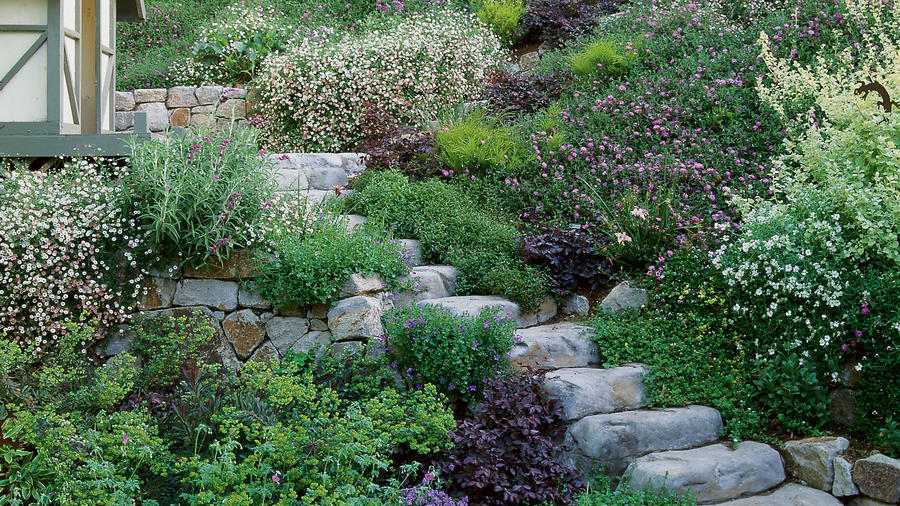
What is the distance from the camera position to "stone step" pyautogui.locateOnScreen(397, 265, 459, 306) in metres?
5.52

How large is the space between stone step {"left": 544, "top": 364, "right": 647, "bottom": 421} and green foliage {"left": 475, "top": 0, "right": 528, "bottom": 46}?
7010 mm

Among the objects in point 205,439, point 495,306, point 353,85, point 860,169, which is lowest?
point 205,439

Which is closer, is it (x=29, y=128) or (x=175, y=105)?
(x=29, y=128)

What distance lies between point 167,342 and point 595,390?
9.22 ft

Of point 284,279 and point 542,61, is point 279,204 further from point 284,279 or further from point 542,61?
point 542,61

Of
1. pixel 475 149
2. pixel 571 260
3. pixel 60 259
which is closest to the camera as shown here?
pixel 60 259

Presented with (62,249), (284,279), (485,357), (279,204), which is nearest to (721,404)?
(485,357)

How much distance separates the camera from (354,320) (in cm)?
486

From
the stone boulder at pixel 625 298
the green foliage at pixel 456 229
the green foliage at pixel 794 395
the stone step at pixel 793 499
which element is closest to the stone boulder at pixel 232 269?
the green foliage at pixel 456 229

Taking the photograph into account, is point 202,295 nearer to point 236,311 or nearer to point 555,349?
point 236,311

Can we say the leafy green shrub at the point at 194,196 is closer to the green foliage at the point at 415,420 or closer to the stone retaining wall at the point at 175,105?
the green foliage at the point at 415,420

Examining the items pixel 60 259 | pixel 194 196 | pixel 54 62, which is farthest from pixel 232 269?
pixel 54 62

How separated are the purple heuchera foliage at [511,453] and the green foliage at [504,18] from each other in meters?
7.51

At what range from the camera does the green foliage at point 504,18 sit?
35.1ft
